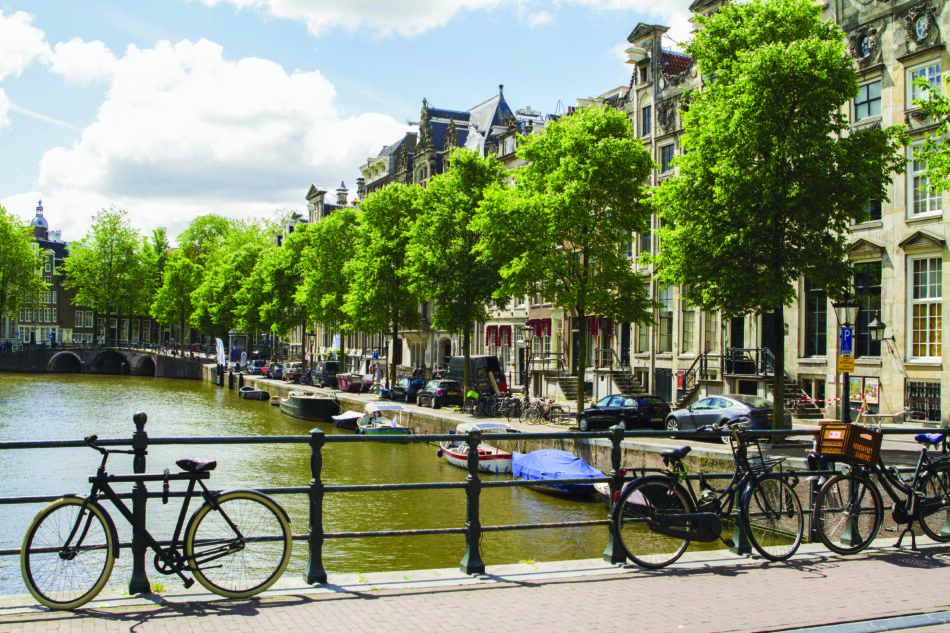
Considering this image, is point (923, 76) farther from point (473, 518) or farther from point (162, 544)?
point (162, 544)

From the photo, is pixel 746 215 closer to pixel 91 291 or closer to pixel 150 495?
pixel 150 495

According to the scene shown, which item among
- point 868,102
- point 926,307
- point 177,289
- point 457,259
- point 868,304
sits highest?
point 868,102

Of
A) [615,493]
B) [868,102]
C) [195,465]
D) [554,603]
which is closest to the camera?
[554,603]

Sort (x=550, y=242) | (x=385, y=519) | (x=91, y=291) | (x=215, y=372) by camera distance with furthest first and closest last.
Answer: (x=91, y=291), (x=215, y=372), (x=550, y=242), (x=385, y=519)

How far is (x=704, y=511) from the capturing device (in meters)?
8.50

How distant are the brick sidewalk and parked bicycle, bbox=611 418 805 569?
0.71 feet

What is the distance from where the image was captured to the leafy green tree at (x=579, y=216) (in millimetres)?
32156

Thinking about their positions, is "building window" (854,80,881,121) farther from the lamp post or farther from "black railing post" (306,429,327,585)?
"black railing post" (306,429,327,585)

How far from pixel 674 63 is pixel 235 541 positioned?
40.0 m

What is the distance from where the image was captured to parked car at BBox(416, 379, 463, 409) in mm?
43750

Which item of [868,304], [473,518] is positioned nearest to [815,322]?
[868,304]

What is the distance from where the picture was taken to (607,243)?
1304 inches

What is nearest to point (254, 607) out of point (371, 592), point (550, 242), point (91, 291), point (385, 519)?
point (371, 592)

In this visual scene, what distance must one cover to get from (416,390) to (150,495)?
135 ft
